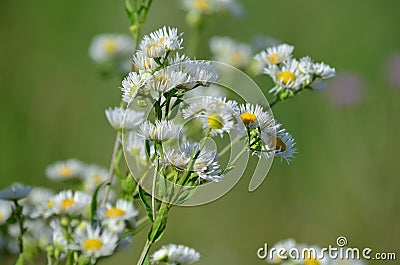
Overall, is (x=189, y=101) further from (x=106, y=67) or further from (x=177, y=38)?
(x=106, y=67)

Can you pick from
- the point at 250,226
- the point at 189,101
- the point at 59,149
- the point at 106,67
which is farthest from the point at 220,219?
the point at 189,101

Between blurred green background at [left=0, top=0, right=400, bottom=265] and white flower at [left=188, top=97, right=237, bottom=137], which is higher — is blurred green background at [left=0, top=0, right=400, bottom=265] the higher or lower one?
the higher one

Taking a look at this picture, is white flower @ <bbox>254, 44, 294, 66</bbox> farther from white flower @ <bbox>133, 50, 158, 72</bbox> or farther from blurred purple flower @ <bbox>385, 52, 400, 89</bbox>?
blurred purple flower @ <bbox>385, 52, 400, 89</bbox>

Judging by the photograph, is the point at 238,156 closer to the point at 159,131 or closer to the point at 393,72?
the point at 159,131

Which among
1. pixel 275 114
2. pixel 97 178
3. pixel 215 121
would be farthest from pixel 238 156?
pixel 275 114

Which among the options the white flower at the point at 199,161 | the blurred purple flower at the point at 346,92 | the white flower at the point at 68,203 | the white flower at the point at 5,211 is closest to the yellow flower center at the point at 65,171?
the white flower at the point at 5,211

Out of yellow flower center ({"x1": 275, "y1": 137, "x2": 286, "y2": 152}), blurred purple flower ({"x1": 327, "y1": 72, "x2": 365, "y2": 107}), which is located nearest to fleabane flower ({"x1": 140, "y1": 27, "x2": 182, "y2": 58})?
yellow flower center ({"x1": 275, "y1": 137, "x2": 286, "y2": 152})

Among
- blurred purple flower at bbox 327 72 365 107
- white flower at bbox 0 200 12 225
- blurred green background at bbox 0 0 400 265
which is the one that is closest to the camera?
white flower at bbox 0 200 12 225
